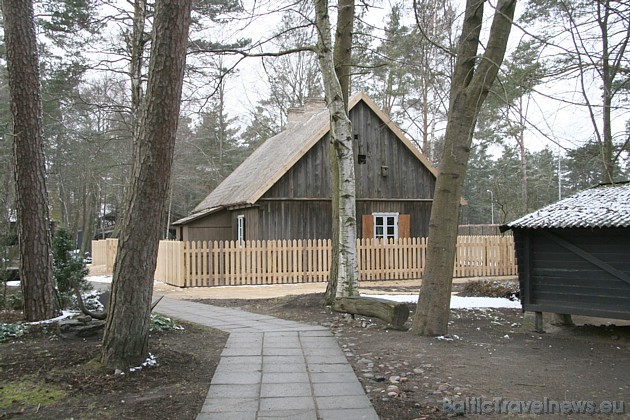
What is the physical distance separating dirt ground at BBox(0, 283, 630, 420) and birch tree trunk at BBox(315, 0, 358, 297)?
118 cm

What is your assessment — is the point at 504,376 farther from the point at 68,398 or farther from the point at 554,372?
the point at 68,398

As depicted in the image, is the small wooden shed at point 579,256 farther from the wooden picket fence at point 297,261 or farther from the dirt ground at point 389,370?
the wooden picket fence at point 297,261

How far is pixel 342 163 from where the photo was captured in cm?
1038

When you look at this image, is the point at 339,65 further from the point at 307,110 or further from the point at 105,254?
the point at 105,254

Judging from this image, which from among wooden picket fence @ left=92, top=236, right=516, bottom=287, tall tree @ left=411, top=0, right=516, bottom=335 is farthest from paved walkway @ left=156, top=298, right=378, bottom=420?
wooden picket fence @ left=92, top=236, right=516, bottom=287

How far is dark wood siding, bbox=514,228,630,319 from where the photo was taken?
26.8ft

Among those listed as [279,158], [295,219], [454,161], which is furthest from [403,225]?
[454,161]

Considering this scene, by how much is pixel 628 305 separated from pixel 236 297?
9831 mm

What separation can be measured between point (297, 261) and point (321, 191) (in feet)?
10.4

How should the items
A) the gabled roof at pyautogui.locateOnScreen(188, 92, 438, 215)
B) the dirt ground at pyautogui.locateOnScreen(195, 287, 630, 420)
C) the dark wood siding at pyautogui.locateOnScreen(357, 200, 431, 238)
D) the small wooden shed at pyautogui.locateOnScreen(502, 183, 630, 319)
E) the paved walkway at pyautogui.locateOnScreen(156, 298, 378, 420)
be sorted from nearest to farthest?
the paved walkway at pyautogui.locateOnScreen(156, 298, 378, 420) → the dirt ground at pyautogui.locateOnScreen(195, 287, 630, 420) → the small wooden shed at pyautogui.locateOnScreen(502, 183, 630, 319) → the gabled roof at pyautogui.locateOnScreen(188, 92, 438, 215) → the dark wood siding at pyautogui.locateOnScreen(357, 200, 431, 238)

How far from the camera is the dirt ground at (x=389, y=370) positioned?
4953 mm

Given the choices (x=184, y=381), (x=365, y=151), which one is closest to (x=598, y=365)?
(x=184, y=381)

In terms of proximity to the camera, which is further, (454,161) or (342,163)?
(342,163)

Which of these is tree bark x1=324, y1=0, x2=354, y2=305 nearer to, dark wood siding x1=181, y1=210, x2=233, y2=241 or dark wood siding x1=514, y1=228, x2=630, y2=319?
dark wood siding x1=514, y1=228, x2=630, y2=319
